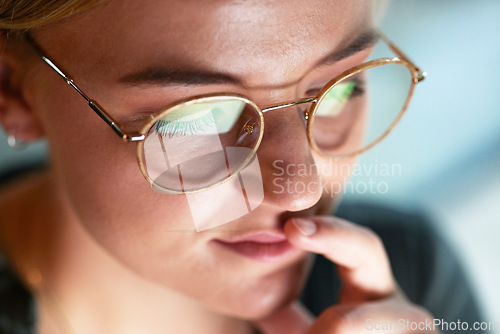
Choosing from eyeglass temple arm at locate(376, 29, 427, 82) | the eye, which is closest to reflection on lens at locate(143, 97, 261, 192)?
the eye

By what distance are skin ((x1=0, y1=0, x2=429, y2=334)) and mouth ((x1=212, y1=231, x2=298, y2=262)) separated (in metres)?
0.01

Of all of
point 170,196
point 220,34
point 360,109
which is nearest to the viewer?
point 220,34

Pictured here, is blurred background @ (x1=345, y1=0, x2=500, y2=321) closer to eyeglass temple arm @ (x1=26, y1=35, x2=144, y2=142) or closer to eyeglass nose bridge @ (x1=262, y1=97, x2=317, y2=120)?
eyeglass nose bridge @ (x1=262, y1=97, x2=317, y2=120)

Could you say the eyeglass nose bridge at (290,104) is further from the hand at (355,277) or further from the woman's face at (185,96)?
the hand at (355,277)

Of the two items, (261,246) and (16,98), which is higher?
(16,98)

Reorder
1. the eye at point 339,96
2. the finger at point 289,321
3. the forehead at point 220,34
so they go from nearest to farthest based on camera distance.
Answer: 1. the forehead at point 220,34
2. the eye at point 339,96
3. the finger at point 289,321

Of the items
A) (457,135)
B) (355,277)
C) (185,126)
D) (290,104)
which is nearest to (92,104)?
(185,126)

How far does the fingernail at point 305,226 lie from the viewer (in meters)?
0.71

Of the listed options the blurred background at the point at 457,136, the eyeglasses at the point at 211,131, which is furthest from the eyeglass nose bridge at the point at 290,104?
the blurred background at the point at 457,136

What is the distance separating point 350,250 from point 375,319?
11 cm

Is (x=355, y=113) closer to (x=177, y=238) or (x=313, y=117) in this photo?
(x=313, y=117)

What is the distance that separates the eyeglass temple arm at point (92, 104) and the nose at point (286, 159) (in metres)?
0.16

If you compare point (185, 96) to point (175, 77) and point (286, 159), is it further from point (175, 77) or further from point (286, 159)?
point (286, 159)

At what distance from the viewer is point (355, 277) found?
2.76 feet
